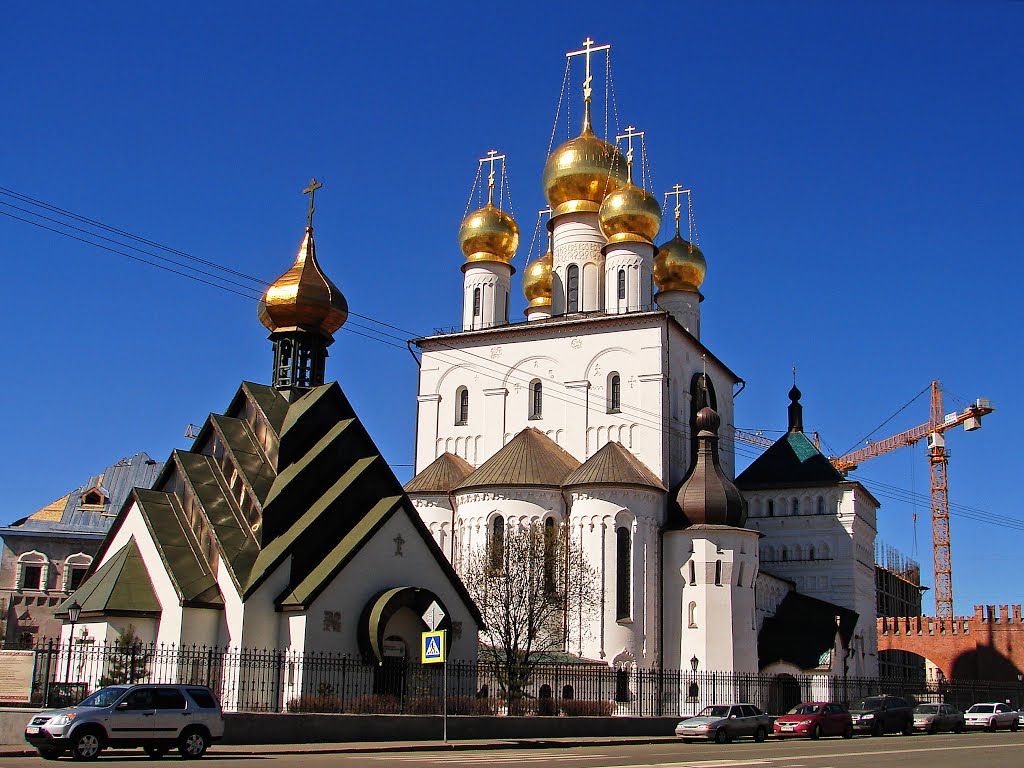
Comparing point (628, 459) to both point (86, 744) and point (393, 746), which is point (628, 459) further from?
point (86, 744)

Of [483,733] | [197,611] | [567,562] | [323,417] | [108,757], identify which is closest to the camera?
[108,757]

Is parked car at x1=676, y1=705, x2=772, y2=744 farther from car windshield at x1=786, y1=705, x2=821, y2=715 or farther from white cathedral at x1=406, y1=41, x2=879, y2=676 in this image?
white cathedral at x1=406, y1=41, x2=879, y2=676

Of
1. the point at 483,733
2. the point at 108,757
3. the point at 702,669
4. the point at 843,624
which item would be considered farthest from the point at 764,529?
the point at 108,757

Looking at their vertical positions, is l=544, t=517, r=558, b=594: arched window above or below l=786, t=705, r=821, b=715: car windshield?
above

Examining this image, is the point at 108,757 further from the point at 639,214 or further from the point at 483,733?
the point at 639,214

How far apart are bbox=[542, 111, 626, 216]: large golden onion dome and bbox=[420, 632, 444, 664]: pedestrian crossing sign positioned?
25771 mm

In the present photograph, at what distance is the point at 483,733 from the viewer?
21453 mm

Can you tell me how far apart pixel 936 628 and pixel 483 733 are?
4018 cm

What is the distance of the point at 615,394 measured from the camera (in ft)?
127

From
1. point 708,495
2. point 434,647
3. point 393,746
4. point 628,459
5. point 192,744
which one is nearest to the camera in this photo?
point 192,744

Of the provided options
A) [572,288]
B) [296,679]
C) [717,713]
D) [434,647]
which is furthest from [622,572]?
[434,647]

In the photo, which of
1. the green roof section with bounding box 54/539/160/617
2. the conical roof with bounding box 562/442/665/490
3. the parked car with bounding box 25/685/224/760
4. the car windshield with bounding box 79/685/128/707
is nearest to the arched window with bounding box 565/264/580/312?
the conical roof with bounding box 562/442/665/490

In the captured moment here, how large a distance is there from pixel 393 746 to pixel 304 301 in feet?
43.4

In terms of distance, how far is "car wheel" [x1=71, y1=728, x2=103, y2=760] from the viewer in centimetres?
1475
